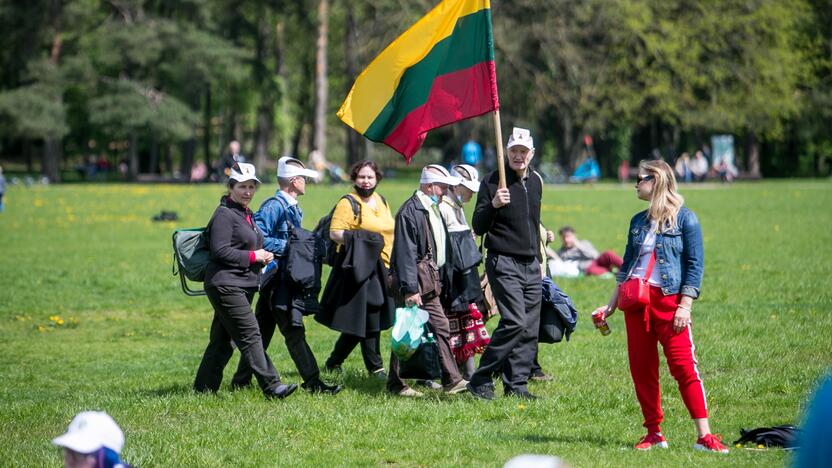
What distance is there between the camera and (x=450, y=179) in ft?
32.1

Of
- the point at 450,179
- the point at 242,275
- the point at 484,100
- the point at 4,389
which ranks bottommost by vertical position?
the point at 4,389

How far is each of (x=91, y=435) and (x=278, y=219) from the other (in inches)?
224

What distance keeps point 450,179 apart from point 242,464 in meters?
3.42

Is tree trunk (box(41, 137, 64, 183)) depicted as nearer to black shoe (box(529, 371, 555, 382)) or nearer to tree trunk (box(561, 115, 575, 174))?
tree trunk (box(561, 115, 575, 174))

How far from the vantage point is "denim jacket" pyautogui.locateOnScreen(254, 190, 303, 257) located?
9.70 metres

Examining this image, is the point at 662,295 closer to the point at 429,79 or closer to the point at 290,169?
the point at 429,79

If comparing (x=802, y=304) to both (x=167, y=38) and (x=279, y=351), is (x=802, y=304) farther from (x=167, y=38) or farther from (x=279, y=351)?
(x=167, y=38)

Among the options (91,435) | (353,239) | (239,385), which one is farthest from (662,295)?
(239,385)

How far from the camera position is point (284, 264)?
378 inches

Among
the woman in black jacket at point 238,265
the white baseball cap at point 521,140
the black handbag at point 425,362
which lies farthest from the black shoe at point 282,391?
the white baseball cap at point 521,140

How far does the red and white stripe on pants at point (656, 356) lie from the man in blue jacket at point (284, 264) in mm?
3146

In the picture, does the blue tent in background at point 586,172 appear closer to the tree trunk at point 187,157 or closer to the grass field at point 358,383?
the tree trunk at point 187,157

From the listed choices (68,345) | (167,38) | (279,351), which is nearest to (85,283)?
(68,345)

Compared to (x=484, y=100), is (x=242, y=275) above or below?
below
